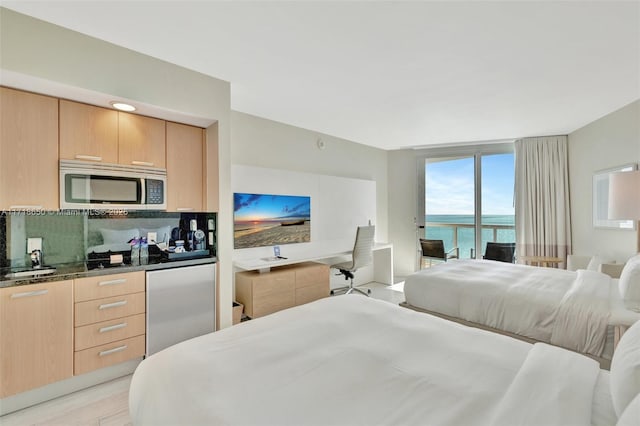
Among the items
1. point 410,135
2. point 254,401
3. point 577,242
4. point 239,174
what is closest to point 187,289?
point 239,174

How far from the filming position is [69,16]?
1868mm

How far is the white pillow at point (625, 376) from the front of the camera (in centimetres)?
92

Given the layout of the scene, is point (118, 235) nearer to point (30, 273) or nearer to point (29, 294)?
point (30, 273)

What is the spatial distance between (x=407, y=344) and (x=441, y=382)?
0.34 metres

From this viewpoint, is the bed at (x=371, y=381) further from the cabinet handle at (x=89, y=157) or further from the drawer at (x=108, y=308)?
the cabinet handle at (x=89, y=157)

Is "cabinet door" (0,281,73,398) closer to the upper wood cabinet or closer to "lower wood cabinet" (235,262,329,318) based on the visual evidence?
the upper wood cabinet

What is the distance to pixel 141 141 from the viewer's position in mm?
2568

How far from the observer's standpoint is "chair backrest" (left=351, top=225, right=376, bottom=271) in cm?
432

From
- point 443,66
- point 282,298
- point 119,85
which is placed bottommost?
point 282,298

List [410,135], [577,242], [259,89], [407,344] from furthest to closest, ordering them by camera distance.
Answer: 1. [410,135]
2. [577,242]
3. [259,89]
4. [407,344]

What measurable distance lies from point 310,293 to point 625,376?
3.09m

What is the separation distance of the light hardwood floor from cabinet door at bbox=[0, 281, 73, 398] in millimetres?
182

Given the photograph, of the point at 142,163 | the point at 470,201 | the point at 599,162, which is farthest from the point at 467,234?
the point at 142,163

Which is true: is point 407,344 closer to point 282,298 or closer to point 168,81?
point 282,298
